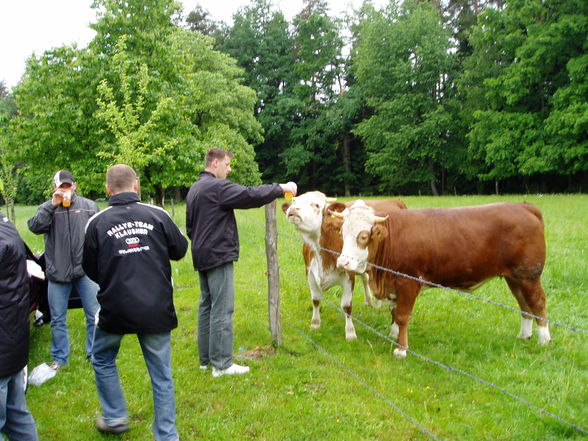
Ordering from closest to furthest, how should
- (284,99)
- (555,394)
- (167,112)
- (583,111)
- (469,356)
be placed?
(555,394) → (469,356) → (167,112) → (583,111) → (284,99)

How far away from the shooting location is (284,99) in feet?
139

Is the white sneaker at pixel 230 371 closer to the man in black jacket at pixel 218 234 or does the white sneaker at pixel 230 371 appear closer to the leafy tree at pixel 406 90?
the man in black jacket at pixel 218 234

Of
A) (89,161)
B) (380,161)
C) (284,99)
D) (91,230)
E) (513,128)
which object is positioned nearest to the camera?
(91,230)

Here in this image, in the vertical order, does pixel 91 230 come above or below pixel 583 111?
below

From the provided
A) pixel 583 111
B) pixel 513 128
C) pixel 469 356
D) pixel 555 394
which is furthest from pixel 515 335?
pixel 513 128

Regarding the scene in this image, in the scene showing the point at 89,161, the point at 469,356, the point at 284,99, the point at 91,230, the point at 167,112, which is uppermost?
the point at 284,99

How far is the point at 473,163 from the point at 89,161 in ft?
94.0

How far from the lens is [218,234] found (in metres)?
4.78

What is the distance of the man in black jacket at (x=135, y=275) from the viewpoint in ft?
11.6

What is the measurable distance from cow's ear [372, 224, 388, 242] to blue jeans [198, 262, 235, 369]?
1629 millimetres

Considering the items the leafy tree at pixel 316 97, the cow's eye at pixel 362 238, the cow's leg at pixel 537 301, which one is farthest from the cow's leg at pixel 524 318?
the leafy tree at pixel 316 97

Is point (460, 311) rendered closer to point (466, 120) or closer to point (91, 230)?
point (91, 230)

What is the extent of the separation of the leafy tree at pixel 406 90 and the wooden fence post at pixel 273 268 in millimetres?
31024

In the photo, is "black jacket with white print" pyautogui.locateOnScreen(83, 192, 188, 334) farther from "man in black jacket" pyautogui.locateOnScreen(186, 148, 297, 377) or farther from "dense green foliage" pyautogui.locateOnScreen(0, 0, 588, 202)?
"dense green foliage" pyautogui.locateOnScreen(0, 0, 588, 202)
